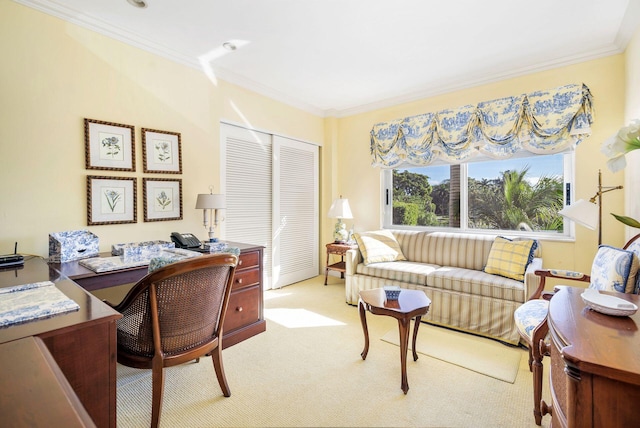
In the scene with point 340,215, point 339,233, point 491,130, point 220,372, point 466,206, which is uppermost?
point 491,130

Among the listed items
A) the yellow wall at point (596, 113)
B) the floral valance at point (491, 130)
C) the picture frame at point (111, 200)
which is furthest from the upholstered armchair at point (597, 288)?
the picture frame at point (111, 200)

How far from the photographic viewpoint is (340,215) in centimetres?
429

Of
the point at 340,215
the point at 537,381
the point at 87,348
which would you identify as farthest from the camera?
the point at 340,215

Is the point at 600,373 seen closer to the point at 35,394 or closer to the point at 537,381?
the point at 537,381

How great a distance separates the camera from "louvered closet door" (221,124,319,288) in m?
3.62

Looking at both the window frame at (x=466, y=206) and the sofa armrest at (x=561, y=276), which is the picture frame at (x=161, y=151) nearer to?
the window frame at (x=466, y=206)

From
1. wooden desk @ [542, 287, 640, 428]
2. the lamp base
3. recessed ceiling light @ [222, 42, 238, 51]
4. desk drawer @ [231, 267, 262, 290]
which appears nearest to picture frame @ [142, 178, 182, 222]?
desk drawer @ [231, 267, 262, 290]

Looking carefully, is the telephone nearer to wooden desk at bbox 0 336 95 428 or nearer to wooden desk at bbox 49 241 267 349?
wooden desk at bbox 49 241 267 349

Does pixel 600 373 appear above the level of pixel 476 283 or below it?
above

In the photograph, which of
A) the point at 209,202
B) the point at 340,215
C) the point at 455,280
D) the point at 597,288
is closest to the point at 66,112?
the point at 209,202

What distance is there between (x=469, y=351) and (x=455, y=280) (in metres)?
0.67

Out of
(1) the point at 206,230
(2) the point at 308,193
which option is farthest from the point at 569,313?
(2) the point at 308,193

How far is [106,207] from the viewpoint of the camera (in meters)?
2.54

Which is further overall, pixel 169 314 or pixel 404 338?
pixel 404 338
